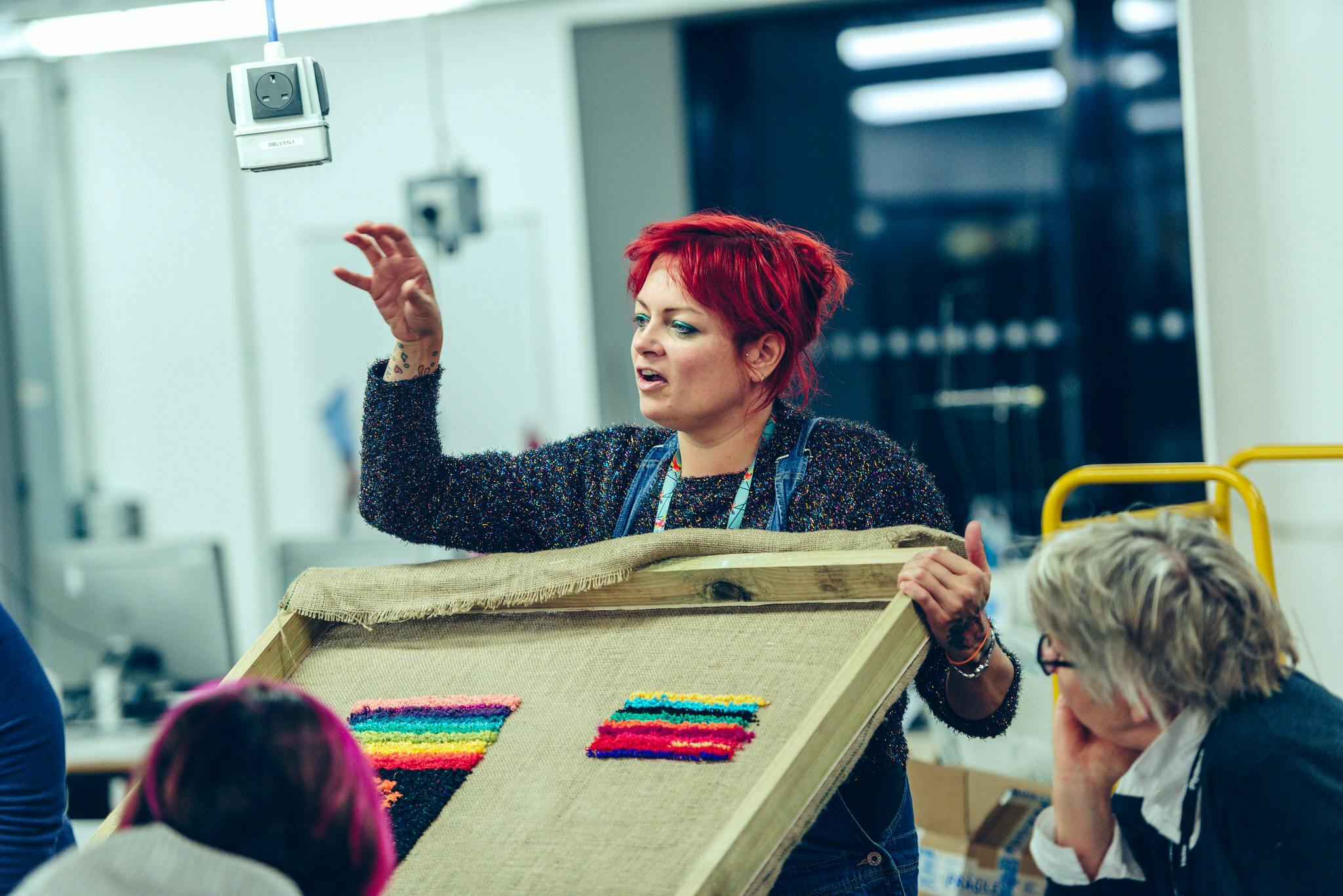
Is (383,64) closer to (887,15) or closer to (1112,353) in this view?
(887,15)

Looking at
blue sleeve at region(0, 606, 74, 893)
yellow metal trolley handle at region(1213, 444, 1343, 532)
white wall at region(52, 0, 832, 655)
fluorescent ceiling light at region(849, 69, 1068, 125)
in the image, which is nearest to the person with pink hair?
blue sleeve at region(0, 606, 74, 893)

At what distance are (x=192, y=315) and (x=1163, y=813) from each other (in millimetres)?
4699

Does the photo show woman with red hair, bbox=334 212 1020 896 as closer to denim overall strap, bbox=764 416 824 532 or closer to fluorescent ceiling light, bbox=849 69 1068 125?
denim overall strap, bbox=764 416 824 532

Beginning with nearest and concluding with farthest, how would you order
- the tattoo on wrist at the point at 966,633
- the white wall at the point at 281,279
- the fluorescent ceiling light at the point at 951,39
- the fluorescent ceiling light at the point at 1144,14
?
the tattoo on wrist at the point at 966,633 → the fluorescent ceiling light at the point at 1144,14 → the fluorescent ceiling light at the point at 951,39 → the white wall at the point at 281,279

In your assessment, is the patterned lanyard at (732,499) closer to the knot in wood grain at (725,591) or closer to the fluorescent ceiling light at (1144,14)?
the knot in wood grain at (725,591)

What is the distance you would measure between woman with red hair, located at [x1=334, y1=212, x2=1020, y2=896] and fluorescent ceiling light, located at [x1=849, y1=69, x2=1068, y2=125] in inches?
149

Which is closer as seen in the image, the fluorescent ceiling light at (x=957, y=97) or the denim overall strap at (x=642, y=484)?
the denim overall strap at (x=642, y=484)

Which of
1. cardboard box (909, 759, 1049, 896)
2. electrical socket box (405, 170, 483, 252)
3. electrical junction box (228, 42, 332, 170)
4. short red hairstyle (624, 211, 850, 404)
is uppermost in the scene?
electrical socket box (405, 170, 483, 252)

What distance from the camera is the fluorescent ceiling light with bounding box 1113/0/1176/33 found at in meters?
4.94

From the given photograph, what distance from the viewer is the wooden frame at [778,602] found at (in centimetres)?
106

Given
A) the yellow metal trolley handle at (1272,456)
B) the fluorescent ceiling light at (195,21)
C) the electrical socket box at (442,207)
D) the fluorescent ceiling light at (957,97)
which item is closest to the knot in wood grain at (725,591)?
the yellow metal trolley handle at (1272,456)

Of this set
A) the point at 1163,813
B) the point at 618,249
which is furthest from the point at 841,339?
the point at 1163,813

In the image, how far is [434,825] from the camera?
1.24 m

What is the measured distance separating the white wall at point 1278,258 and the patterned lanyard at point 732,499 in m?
1.58
